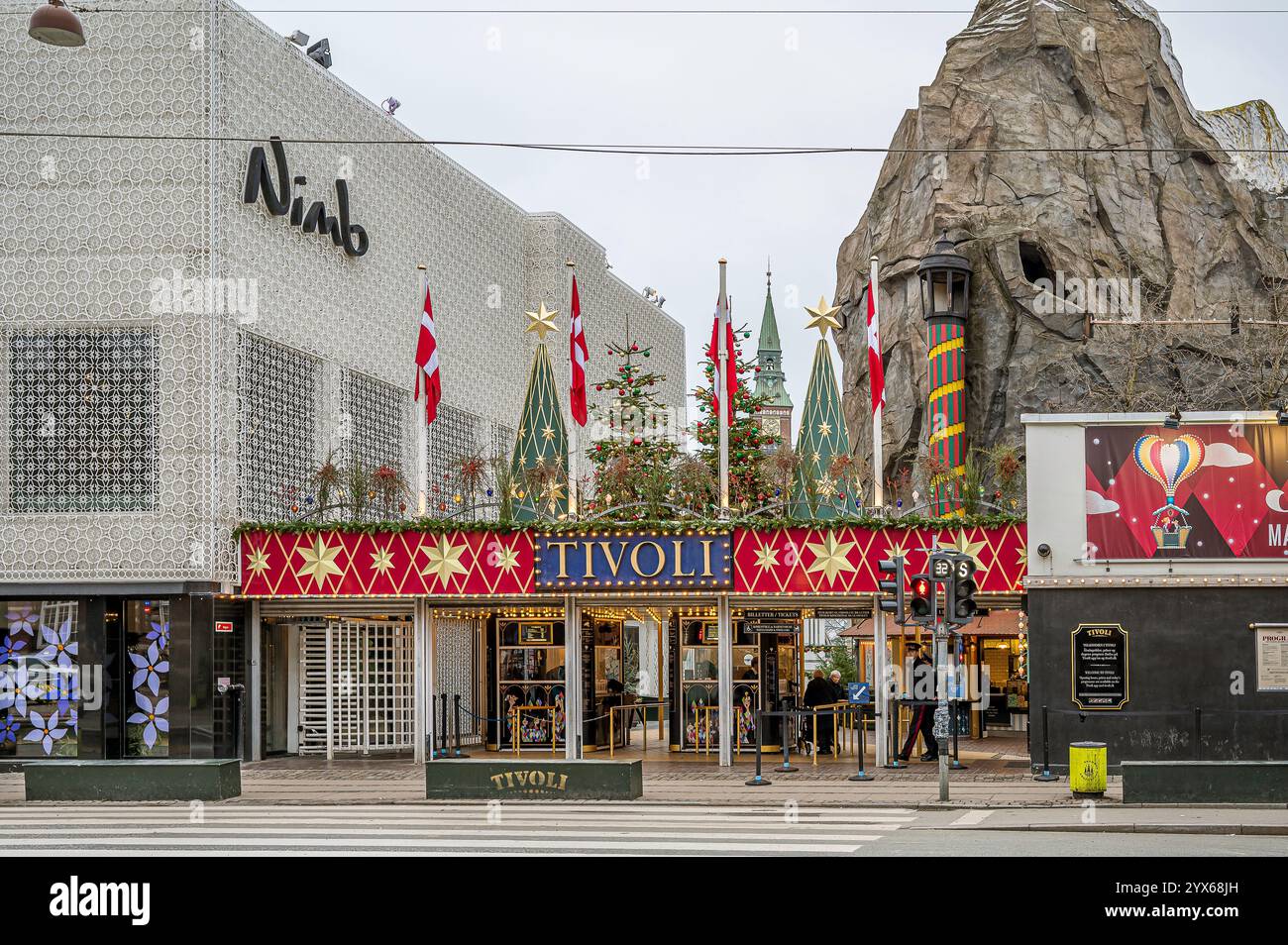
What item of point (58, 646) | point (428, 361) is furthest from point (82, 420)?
point (428, 361)

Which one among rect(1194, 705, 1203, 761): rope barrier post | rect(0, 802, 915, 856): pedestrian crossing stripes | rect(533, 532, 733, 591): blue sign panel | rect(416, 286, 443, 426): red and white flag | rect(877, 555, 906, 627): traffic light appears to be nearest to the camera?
rect(0, 802, 915, 856): pedestrian crossing stripes

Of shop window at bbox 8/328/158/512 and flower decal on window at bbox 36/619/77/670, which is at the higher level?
shop window at bbox 8/328/158/512

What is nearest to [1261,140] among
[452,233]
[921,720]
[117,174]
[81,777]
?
[452,233]

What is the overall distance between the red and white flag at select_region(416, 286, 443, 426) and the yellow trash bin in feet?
49.0

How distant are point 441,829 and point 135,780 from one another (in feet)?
21.5

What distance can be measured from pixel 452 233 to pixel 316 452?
32.2 feet

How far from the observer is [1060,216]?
55.4m

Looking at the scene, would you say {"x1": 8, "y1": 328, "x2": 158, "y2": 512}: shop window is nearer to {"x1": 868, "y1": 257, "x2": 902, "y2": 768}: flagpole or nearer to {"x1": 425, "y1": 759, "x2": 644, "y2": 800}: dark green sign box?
{"x1": 425, "y1": 759, "x2": 644, "y2": 800}: dark green sign box

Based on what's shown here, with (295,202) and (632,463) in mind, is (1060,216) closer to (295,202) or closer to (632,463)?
(632,463)

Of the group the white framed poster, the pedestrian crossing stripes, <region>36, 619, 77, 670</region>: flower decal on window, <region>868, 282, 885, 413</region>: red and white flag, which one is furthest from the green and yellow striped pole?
the pedestrian crossing stripes

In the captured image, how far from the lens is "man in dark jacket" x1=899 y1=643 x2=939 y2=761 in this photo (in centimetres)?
2745

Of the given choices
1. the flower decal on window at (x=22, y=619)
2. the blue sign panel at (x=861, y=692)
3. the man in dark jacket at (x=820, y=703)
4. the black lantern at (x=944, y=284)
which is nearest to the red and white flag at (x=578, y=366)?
the man in dark jacket at (x=820, y=703)

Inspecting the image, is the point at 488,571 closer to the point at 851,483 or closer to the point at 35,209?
the point at 851,483

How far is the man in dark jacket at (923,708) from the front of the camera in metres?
27.5
